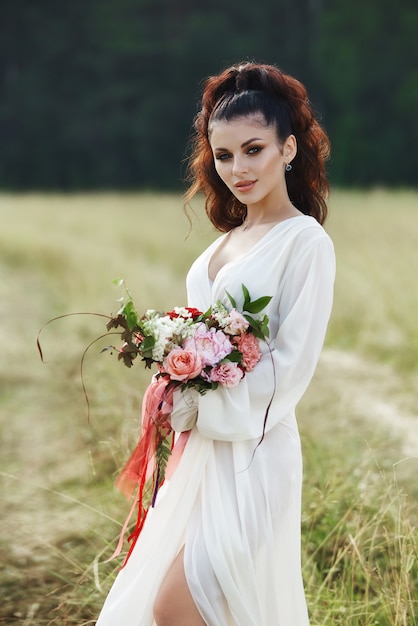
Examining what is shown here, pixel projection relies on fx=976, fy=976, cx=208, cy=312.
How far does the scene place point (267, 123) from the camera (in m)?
2.59

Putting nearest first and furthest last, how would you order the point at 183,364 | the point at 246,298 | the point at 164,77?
the point at 183,364 < the point at 246,298 < the point at 164,77

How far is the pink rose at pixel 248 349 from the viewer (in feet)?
7.91

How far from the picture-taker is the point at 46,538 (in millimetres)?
4113

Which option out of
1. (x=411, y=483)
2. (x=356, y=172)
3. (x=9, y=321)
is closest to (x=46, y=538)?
(x=411, y=483)

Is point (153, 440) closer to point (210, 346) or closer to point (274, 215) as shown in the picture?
point (210, 346)

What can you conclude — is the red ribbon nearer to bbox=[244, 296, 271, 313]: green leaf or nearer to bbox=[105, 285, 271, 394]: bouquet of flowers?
bbox=[105, 285, 271, 394]: bouquet of flowers

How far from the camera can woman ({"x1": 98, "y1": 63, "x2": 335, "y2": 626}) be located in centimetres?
240

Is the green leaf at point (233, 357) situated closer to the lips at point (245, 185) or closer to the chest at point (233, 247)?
the chest at point (233, 247)

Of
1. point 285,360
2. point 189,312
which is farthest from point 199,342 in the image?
point 285,360

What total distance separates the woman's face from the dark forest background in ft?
96.6

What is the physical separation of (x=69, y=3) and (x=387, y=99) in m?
14.2

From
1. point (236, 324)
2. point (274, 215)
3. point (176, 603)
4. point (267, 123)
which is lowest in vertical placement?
→ point (176, 603)

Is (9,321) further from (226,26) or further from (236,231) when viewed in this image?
(226,26)

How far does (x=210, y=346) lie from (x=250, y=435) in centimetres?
26
